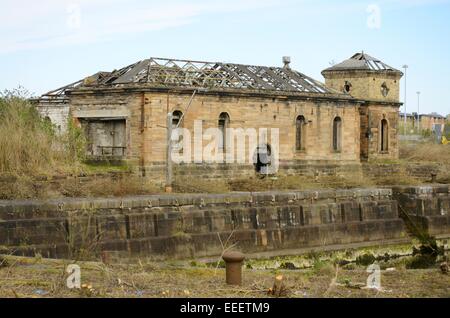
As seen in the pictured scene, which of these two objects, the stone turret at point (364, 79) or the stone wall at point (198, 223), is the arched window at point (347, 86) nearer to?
the stone turret at point (364, 79)

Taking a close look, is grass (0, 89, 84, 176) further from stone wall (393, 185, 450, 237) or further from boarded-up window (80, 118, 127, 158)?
stone wall (393, 185, 450, 237)

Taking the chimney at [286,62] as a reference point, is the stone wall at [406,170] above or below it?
below

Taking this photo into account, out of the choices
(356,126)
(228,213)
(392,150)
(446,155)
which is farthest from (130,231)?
(446,155)

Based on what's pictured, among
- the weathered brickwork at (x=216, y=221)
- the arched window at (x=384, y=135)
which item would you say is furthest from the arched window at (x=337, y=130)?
the weathered brickwork at (x=216, y=221)

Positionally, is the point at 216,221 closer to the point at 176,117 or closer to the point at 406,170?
the point at 176,117

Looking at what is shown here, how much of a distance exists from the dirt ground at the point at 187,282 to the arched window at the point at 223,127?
14993mm

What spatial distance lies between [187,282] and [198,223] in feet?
29.0

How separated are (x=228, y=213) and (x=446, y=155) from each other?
66.0 feet

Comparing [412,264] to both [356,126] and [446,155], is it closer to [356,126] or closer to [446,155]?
[356,126]

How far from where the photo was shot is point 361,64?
121 feet

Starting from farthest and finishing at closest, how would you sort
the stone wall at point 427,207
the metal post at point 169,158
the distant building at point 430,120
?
the distant building at point 430,120 → the stone wall at point 427,207 → the metal post at point 169,158

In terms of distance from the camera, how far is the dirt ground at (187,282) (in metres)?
11.5

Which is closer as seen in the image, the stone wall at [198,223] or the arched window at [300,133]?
the stone wall at [198,223]

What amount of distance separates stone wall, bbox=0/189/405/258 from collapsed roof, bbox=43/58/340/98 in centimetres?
631
